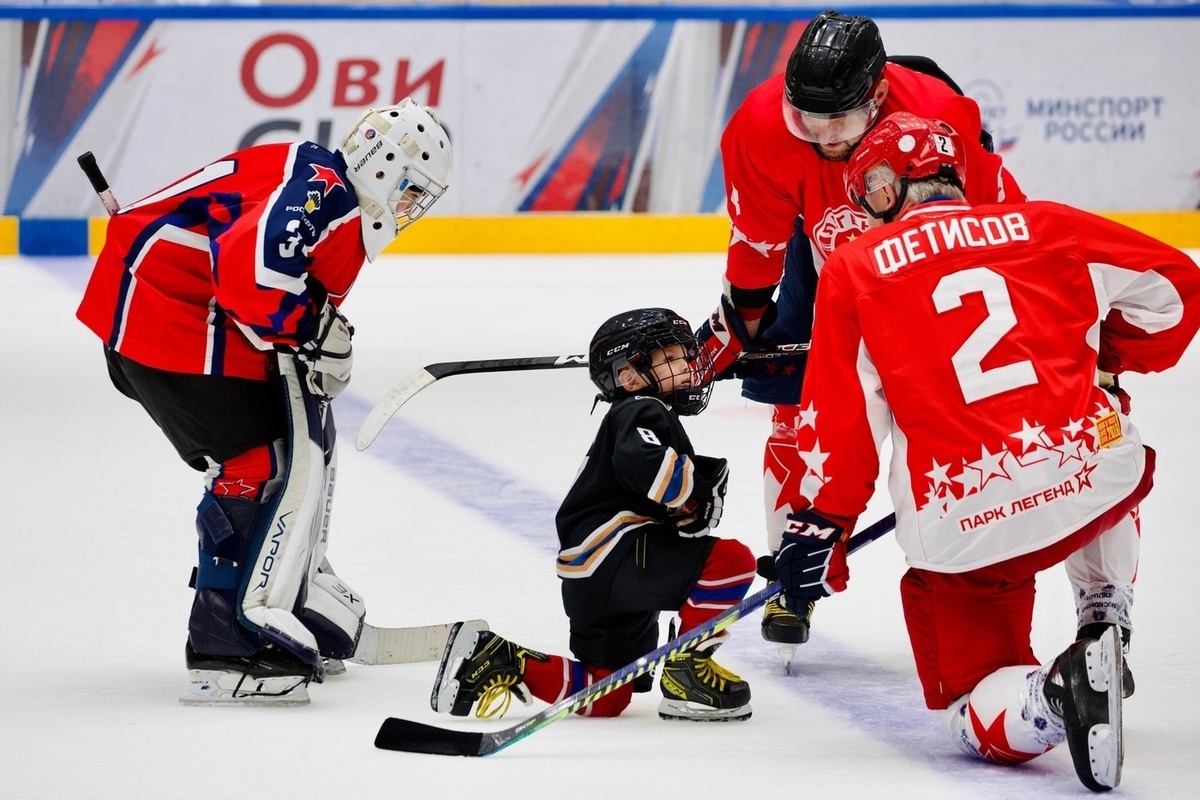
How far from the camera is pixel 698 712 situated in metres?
2.81

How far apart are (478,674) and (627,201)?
7.18m

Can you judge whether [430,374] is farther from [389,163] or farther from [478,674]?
[478,674]

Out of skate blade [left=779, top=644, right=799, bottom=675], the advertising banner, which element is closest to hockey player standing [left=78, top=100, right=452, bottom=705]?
skate blade [left=779, top=644, right=799, bottom=675]

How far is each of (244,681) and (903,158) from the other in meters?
1.32

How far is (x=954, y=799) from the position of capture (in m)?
2.41

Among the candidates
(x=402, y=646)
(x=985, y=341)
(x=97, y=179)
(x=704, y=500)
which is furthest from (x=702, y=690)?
(x=97, y=179)

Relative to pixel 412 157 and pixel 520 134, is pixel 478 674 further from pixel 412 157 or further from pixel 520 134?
pixel 520 134

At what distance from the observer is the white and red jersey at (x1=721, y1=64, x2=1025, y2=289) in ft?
10.7

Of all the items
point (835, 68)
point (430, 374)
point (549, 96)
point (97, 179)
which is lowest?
point (430, 374)

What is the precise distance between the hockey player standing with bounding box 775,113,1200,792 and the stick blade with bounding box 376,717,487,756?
50 cm

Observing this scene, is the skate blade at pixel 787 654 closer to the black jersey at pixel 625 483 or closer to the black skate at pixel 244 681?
the black jersey at pixel 625 483

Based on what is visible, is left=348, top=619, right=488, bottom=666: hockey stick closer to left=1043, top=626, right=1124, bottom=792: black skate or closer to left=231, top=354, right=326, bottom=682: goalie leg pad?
left=231, top=354, right=326, bottom=682: goalie leg pad

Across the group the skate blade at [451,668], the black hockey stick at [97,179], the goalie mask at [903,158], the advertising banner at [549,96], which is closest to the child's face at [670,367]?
the goalie mask at [903,158]

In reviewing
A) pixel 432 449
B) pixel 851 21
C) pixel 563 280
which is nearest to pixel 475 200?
pixel 563 280
